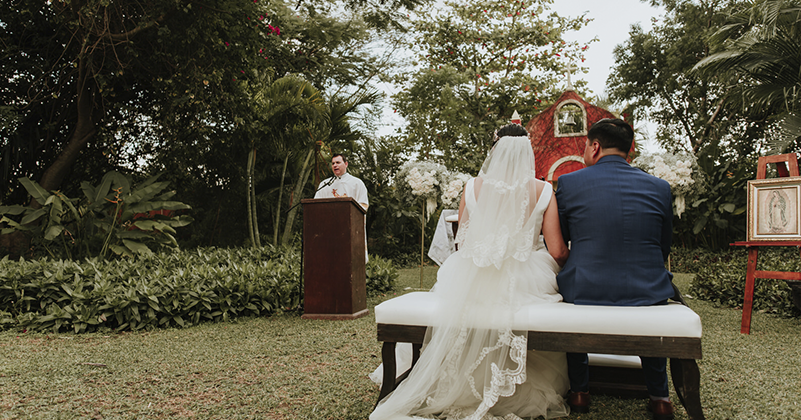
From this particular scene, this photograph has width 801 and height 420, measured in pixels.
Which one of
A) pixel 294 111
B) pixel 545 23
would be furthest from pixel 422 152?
pixel 294 111

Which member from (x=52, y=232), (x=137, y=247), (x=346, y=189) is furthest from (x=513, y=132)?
(x=52, y=232)

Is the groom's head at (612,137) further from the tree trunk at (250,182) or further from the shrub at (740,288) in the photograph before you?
the tree trunk at (250,182)

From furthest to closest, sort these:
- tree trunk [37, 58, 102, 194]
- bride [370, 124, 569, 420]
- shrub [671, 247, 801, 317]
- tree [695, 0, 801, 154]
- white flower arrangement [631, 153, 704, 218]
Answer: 1. tree trunk [37, 58, 102, 194]
2. tree [695, 0, 801, 154]
3. white flower arrangement [631, 153, 704, 218]
4. shrub [671, 247, 801, 317]
5. bride [370, 124, 569, 420]

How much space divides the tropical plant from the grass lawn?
10.2ft

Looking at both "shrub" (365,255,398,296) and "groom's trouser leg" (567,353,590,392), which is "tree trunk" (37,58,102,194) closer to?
"shrub" (365,255,398,296)

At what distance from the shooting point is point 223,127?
31.6 feet

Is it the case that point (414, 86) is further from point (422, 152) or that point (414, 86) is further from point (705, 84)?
point (705, 84)

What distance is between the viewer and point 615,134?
260cm

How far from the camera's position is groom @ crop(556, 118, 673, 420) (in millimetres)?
2438

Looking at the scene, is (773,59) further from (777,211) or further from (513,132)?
(513,132)

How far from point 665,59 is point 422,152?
376 inches

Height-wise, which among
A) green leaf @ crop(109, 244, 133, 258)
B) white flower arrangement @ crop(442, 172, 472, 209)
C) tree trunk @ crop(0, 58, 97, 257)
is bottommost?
green leaf @ crop(109, 244, 133, 258)

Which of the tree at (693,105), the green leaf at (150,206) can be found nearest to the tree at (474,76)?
the tree at (693,105)

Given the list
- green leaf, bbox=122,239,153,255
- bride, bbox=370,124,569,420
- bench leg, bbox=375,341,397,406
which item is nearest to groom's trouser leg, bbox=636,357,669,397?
bride, bbox=370,124,569,420
